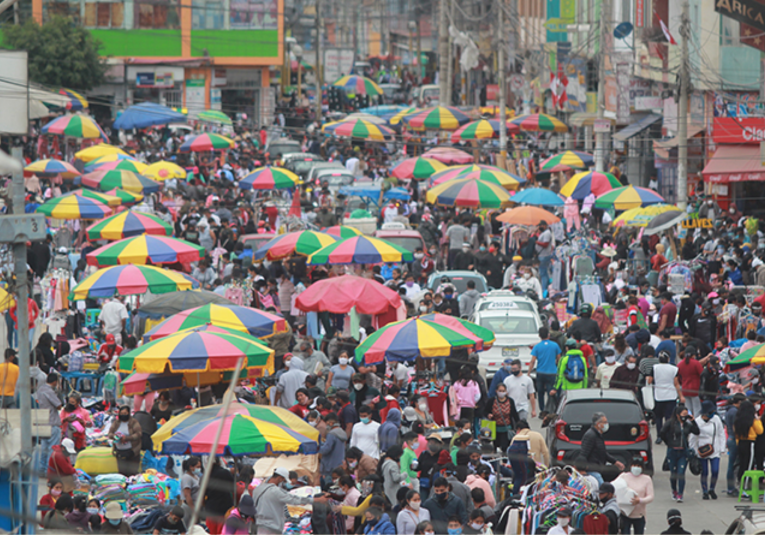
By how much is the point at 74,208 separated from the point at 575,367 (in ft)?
39.9

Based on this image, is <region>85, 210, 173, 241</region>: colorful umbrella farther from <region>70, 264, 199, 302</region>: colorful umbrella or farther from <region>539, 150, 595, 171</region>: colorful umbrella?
<region>539, 150, 595, 171</region>: colorful umbrella

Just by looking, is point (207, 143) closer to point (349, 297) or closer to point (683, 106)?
point (683, 106)

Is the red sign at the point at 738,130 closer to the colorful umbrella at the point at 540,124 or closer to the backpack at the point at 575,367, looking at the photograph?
the backpack at the point at 575,367

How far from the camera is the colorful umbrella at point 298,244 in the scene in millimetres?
21609

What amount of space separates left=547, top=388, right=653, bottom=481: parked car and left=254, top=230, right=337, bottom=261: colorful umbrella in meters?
7.91

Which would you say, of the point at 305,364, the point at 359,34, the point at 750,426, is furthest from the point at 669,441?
the point at 359,34

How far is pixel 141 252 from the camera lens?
19.5 metres

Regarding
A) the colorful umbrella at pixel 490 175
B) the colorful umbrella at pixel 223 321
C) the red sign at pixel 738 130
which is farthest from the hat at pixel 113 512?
the red sign at pixel 738 130

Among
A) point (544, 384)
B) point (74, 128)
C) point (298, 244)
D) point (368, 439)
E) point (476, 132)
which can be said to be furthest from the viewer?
point (476, 132)

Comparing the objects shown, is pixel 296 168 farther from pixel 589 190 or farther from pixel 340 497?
pixel 340 497

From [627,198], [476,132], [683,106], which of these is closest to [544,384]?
[627,198]

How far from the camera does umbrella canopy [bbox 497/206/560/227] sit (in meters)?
25.4

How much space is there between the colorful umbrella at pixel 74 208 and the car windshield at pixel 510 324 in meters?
9.11

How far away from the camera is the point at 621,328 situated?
19.5 m
